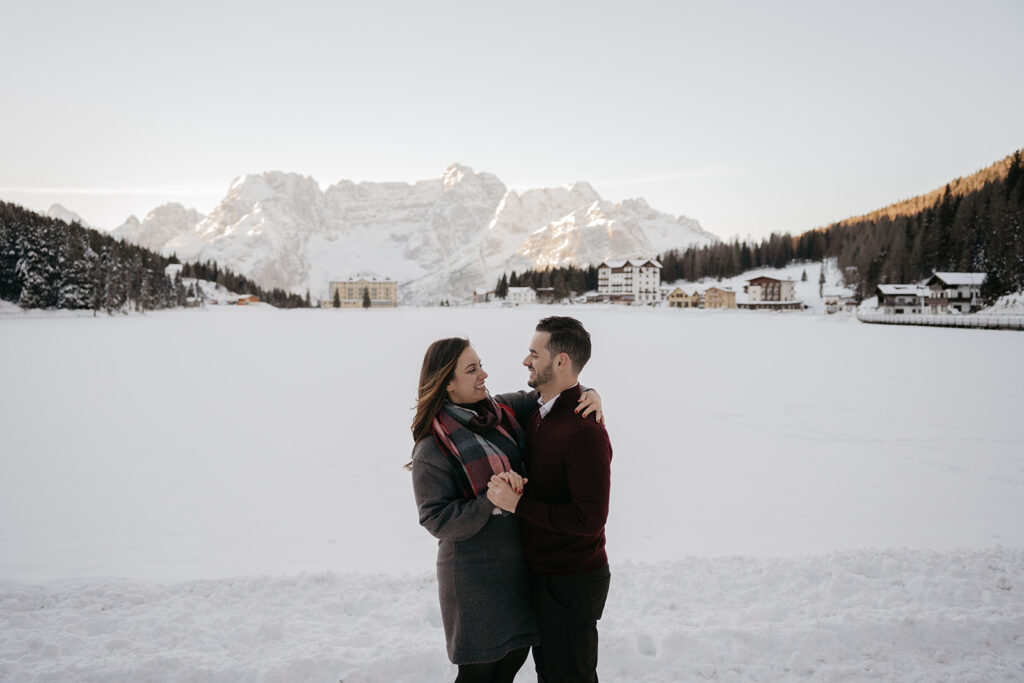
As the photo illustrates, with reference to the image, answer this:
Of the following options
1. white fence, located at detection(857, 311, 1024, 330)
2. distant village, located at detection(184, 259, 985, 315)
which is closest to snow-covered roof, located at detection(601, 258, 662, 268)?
distant village, located at detection(184, 259, 985, 315)

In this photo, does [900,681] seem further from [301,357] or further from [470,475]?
[301,357]

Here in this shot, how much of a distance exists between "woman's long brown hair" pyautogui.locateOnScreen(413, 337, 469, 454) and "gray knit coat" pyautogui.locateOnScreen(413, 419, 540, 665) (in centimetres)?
9

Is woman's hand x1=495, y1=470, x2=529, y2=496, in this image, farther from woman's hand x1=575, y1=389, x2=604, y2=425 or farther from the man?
woman's hand x1=575, y1=389, x2=604, y2=425

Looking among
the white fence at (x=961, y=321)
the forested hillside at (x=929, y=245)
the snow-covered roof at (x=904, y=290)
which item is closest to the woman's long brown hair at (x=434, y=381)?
the white fence at (x=961, y=321)

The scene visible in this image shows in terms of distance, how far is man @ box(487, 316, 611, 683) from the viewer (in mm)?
2814

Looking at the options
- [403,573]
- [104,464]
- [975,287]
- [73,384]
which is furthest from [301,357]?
[975,287]

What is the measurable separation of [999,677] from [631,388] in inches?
618

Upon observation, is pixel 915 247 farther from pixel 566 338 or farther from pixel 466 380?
pixel 466 380

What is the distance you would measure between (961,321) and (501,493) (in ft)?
199

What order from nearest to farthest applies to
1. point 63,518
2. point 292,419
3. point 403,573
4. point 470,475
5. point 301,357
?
point 470,475 < point 403,573 < point 63,518 < point 292,419 < point 301,357

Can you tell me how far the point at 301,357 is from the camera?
29.2 meters

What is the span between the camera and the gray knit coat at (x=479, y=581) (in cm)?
287

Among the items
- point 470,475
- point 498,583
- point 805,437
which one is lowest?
point 805,437

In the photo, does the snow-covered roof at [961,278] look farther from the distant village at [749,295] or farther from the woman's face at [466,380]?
the woman's face at [466,380]
